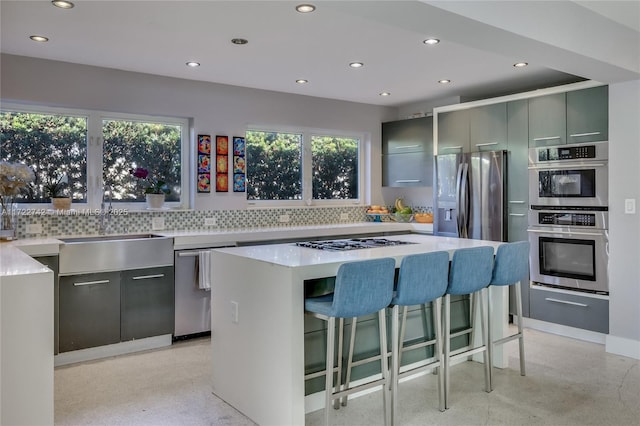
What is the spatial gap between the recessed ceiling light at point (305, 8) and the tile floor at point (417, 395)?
243 centimetres

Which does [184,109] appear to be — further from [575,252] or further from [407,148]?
[575,252]

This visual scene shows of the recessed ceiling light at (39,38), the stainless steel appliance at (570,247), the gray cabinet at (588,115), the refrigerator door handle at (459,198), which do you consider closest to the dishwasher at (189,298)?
the recessed ceiling light at (39,38)

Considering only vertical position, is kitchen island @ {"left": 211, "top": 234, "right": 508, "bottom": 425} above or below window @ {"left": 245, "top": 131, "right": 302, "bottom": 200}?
below

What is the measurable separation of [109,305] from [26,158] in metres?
1.56

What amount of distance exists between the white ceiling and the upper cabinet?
299mm

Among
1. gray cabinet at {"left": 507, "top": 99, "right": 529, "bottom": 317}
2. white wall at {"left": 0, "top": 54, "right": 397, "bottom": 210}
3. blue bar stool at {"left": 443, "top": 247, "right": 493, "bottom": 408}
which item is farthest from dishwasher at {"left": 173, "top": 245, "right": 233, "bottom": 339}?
gray cabinet at {"left": 507, "top": 99, "right": 529, "bottom": 317}

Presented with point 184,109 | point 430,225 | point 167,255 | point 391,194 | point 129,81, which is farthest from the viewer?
point 391,194

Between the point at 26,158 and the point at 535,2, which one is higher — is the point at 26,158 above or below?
below

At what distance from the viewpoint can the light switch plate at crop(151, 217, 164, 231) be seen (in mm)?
4703

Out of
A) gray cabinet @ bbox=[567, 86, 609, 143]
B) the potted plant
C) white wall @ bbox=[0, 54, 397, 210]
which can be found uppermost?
white wall @ bbox=[0, 54, 397, 210]

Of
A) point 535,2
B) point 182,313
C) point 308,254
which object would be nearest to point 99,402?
point 182,313

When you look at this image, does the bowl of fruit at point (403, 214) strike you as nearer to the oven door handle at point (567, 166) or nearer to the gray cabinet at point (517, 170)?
the gray cabinet at point (517, 170)

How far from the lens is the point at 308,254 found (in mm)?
2959

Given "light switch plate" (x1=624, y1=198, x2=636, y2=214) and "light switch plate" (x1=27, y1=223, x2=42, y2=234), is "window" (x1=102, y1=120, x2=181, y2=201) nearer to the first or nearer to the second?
"light switch plate" (x1=27, y1=223, x2=42, y2=234)
